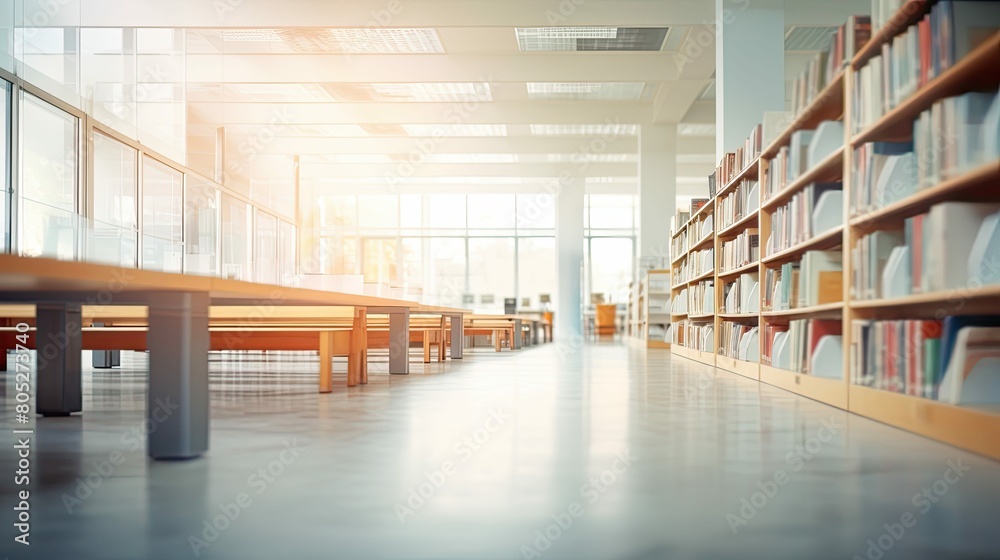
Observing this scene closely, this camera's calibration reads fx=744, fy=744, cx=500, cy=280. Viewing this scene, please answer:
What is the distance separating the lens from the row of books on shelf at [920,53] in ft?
7.36

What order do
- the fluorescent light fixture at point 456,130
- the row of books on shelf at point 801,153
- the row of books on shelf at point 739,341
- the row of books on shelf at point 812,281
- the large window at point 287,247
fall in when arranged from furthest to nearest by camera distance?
1. the fluorescent light fixture at point 456,130
2. the large window at point 287,247
3. the row of books on shelf at point 739,341
4. the row of books on shelf at point 801,153
5. the row of books on shelf at point 812,281

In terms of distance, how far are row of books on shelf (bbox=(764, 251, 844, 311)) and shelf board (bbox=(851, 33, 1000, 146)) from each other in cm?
71

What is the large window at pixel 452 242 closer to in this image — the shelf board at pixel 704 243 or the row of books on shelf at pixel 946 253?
the shelf board at pixel 704 243

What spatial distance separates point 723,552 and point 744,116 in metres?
6.65

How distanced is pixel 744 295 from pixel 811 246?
1385 millimetres

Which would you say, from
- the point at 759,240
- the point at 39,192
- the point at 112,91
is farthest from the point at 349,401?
the point at 112,91

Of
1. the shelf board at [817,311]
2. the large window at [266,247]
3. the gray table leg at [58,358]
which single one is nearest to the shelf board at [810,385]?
the shelf board at [817,311]

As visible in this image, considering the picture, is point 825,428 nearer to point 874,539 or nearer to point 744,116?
point 874,539

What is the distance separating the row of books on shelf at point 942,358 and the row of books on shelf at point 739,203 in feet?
7.23

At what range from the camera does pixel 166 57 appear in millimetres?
8320

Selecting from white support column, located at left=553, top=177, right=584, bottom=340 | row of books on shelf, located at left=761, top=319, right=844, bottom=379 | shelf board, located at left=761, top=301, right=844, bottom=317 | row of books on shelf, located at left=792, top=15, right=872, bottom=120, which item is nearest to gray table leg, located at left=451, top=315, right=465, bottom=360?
shelf board, located at left=761, top=301, right=844, bottom=317

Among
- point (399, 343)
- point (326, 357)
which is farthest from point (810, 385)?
point (399, 343)

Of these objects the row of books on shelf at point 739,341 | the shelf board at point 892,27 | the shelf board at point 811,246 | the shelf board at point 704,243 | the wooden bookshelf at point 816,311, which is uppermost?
the shelf board at point 892,27

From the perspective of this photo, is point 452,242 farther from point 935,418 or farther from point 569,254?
point 935,418
